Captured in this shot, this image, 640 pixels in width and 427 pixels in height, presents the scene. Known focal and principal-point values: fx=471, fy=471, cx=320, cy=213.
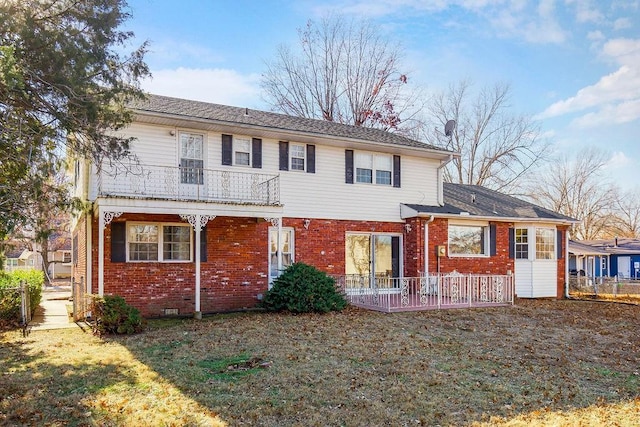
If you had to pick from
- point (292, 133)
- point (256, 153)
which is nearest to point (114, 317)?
point (256, 153)

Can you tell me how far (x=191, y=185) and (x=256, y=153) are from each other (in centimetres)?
214

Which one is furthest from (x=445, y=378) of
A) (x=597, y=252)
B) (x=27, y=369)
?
(x=597, y=252)

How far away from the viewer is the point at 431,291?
15.4 meters

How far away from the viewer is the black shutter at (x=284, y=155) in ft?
46.6

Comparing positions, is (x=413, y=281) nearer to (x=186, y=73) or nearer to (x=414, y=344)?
(x=414, y=344)

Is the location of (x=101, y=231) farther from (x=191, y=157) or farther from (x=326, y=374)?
(x=326, y=374)

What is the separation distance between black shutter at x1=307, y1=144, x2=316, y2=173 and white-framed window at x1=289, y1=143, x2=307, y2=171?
0.37 ft

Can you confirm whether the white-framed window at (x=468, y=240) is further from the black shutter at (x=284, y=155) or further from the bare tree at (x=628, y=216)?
the bare tree at (x=628, y=216)

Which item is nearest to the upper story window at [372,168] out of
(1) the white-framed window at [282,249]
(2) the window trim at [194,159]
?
(1) the white-framed window at [282,249]

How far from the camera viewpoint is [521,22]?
14.4m

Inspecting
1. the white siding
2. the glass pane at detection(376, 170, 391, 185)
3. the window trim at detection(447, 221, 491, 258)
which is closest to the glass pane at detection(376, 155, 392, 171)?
the glass pane at detection(376, 170, 391, 185)

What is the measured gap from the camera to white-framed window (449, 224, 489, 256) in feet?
54.5

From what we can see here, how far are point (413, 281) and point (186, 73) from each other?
10.7 m

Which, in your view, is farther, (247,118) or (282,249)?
(247,118)
